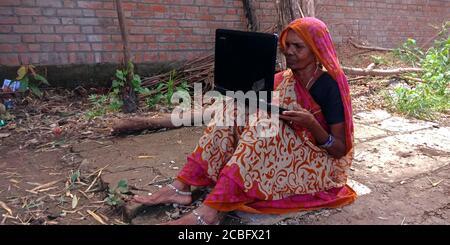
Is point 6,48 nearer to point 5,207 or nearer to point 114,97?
point 114,97

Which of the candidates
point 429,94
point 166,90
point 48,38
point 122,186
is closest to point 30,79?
point 48,38

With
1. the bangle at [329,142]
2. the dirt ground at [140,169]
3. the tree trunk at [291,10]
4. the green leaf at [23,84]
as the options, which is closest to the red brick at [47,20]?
the green leaf at [23,84]

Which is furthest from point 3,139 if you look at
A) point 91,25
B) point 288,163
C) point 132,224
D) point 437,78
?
point 437,78

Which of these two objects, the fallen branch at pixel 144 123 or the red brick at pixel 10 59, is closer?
the fallen branch at pixel 144 123

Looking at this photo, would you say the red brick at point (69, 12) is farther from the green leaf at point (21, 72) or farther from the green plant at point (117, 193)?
the green plant at point (117, 193)

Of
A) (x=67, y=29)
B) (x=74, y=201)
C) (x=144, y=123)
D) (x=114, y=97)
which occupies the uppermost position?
(x=67, y=29)

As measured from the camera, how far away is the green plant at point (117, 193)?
7.44 ft

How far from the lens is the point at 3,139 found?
3.50 m

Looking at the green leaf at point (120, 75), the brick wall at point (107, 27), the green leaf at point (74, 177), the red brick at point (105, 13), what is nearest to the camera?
the green leaf at point (74, 177)

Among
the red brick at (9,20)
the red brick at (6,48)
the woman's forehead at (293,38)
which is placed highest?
the red brick at (9,20)

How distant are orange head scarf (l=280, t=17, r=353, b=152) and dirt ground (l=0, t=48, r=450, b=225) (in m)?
0.57

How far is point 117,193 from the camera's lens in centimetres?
233

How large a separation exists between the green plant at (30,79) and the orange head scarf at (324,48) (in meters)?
3.30

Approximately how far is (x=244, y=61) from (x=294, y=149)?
52cm
